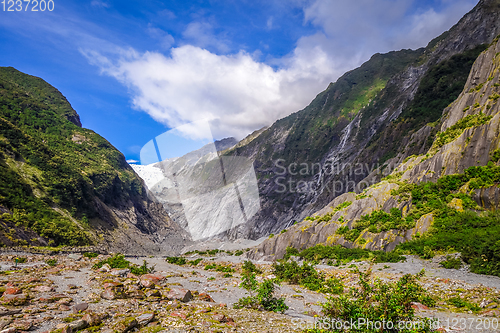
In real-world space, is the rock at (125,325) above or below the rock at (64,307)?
above

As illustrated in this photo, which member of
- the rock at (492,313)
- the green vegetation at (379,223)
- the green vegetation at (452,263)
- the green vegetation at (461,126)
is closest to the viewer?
the rock at (492,313)

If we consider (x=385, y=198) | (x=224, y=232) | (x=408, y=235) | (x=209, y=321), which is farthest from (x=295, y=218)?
(x=209, y=321)

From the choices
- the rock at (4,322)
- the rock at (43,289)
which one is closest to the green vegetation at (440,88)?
the rock at (43,289)

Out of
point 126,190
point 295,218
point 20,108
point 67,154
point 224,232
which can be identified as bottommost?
point 224,232

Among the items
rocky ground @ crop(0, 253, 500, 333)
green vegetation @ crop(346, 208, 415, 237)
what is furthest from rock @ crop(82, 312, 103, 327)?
green vegetation @ crop(346, 208, 415, 237)

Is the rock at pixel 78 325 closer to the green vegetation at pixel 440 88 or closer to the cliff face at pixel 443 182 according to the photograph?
the cliff face at pixel 443 182

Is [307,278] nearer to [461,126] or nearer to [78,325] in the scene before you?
[78,325]

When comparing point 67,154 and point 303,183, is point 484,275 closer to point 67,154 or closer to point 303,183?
point 303,183
